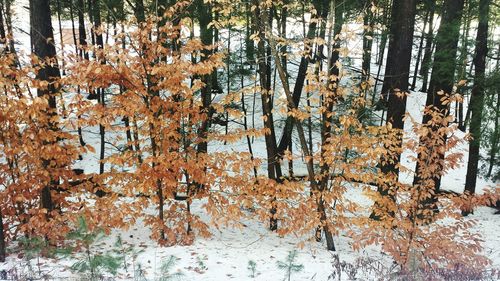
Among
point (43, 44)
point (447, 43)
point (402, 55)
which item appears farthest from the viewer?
point (447, 43)

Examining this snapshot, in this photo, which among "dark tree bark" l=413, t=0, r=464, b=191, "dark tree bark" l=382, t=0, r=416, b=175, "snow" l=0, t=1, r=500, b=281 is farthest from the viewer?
"dark tree bark" l=413, t=0, r=464, b=191

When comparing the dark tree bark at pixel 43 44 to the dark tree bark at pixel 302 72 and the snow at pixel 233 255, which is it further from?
the dark tree bark at pixel 302 72

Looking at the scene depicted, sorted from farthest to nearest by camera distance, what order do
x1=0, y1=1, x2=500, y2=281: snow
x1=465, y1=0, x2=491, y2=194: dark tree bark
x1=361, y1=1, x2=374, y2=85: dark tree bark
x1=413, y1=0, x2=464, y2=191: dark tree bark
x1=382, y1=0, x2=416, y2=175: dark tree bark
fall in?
x1=465, y1=0, x2=491, y2=194: dark tree bark < x1=413, y1=0, x2=464, y2=191: dark tree bark < x1=382, y1=0, x2=416, y2=175: dark tree bark < x1=361, y1=1, x2=374, y2=85: dark tree bark < x1=0, y1=1, x2=500, y2=281: snow

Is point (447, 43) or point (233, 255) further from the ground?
point (447, 43)

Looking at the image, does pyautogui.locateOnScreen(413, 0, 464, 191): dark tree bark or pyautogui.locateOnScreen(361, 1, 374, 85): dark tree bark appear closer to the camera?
pyautogui.locateOnScreen(361, 1, 374, 85): dark tree bark

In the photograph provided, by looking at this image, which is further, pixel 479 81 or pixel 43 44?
pixel 479 81

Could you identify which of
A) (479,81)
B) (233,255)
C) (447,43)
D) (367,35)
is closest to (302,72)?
(447,43)

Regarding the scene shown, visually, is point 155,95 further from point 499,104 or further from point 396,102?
point 499,104

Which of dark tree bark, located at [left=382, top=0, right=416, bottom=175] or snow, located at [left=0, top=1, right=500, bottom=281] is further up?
dark tree bark, located at [left=382, top=0, right=416, bottom=175]

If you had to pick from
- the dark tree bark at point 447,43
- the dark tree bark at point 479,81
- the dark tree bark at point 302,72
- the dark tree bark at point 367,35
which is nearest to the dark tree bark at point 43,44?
the dark tree bark at point 367,35

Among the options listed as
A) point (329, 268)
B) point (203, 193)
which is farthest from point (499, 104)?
point (203, 193)

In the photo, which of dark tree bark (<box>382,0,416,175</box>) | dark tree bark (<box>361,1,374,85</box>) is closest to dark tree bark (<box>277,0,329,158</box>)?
dark tree bark (<box>361,1,374,85</box>)

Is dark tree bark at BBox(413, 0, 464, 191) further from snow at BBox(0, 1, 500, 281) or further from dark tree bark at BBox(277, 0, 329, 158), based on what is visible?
dark tree bark at BBox(277, 0, 329, 158)

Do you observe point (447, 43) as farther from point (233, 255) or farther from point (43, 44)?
point (43, 44)
